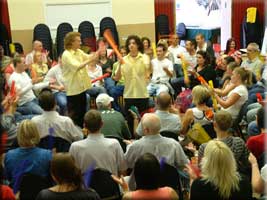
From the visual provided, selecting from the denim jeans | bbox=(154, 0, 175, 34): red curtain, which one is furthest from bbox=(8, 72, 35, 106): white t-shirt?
bbox=(154, 0, 175, 34): red curtain

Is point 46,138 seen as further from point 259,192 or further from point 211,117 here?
point 259,192

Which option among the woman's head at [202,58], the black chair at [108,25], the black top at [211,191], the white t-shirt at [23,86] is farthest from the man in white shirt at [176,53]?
the black top at [211,191]

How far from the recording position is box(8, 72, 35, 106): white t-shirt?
467 cm

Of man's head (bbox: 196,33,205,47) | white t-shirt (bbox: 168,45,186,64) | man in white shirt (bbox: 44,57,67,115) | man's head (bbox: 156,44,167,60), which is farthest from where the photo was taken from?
man's head (bbox: 196,33,205,47)

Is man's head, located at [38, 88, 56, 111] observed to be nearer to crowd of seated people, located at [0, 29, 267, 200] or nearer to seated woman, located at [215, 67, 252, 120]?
crowd of seated people, located at [0, 29, 267, 200]

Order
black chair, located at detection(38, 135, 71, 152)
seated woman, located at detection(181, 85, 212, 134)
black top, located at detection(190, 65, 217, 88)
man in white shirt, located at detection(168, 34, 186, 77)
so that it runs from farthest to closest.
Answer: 1. man in white shirt, located at detection(168, 34, 186, 77)
2. black top, located at detection(190, 65, 217, 88)
3. seated woman, located at detection(181, 85, 212, 134)
4. black chair, located at detection(38, 135, 71, 152)

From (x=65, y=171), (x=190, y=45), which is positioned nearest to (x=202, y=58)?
(x=190, y=45)

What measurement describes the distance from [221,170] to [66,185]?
2.60 ft

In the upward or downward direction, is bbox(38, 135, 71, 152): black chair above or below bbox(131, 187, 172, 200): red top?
below

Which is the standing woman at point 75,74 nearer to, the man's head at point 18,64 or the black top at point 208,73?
the man's head at point 18,64

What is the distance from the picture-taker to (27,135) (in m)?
2.70

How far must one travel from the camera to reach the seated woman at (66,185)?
6.61ft

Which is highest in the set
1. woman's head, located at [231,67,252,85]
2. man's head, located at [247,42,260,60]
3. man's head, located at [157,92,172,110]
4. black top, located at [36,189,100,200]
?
man's head, located at [247,42,260,60]

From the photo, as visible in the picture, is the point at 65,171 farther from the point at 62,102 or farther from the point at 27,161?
the point at 62,102
